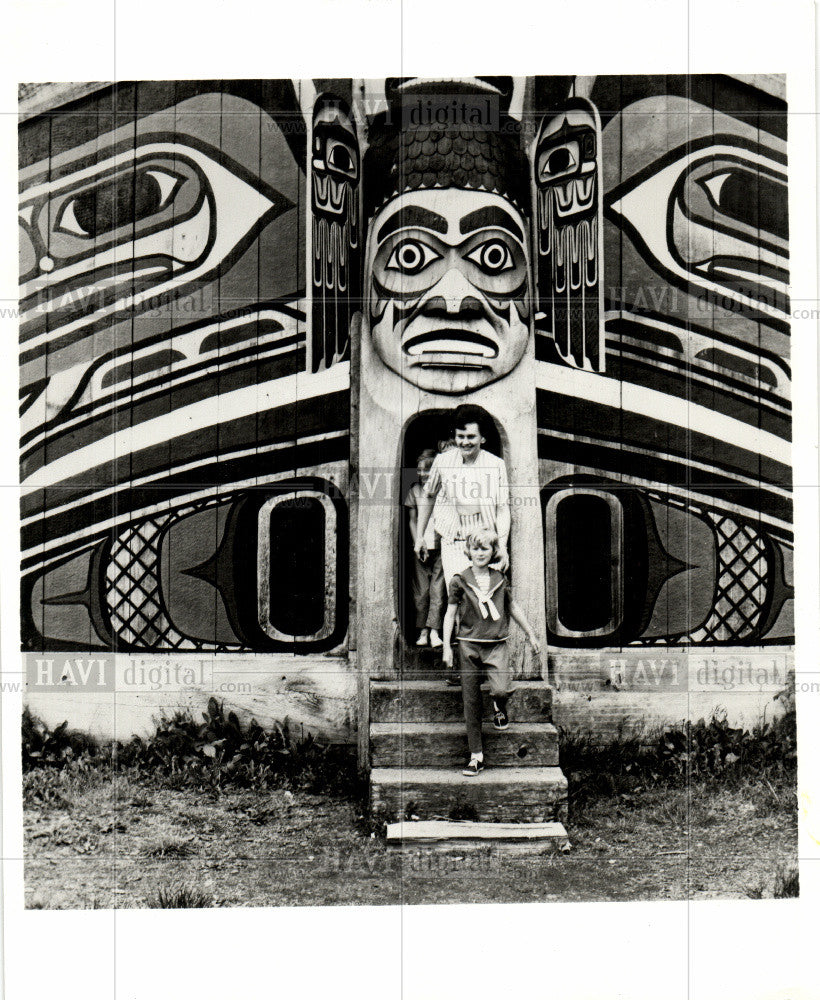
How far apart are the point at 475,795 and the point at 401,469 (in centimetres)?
191

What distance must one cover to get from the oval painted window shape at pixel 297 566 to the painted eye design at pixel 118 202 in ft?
6.16

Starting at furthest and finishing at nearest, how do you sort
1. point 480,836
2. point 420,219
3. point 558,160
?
1. point 558,160
2. point 420,219
3. point 480,836

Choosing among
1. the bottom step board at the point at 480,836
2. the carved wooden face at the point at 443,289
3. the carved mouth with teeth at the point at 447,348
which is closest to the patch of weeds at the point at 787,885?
the bottom step board at the point at 480,836

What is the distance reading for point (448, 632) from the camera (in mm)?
5832

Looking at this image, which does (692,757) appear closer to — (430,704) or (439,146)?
(430,704)

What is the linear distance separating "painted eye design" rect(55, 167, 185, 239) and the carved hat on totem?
1.21 m

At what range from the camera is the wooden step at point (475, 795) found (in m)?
5.74

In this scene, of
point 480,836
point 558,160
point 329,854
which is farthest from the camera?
point 558,160

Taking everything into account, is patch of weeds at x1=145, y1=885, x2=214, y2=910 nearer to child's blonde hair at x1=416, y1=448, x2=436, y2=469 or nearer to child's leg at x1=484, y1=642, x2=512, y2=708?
child's leg at x1=484, y1=642, x2=512, y2=708

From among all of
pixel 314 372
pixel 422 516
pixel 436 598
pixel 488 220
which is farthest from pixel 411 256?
pixel 436 598

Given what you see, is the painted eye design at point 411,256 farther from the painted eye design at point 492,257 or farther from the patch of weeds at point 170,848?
the patch of weeds at point 170,848

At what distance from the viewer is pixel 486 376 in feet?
19.6

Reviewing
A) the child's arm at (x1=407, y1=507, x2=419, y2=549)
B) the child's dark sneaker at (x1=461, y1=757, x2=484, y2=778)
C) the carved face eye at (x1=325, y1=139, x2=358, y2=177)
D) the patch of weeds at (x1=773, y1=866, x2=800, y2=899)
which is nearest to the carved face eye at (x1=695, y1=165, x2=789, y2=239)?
the carved face eye at (x1=325, y1=139, x2=358, y2=177)

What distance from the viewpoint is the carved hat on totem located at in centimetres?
589
